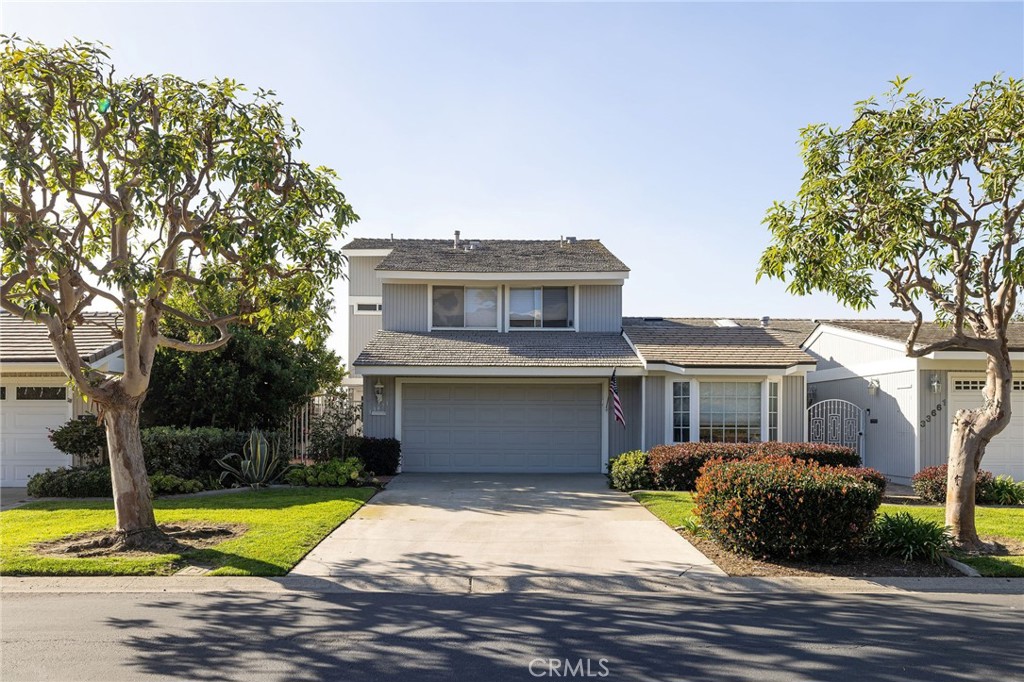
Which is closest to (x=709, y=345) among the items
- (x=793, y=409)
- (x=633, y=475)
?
(x=793, y=409)

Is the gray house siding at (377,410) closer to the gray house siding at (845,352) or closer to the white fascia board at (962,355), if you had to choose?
Result: the gray house siding at (845,352)

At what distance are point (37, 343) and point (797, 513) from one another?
54.2 feet

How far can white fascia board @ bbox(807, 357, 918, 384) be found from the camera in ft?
61.5

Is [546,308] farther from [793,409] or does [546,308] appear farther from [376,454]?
[793,409]

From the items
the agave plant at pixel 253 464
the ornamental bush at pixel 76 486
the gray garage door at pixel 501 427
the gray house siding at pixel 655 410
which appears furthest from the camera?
the gray garage door at pixel 501 427

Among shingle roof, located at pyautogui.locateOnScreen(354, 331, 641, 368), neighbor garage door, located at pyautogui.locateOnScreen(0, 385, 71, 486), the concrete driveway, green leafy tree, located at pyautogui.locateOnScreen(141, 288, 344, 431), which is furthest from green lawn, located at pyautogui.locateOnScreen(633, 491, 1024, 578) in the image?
neighbor garage door, located at pyautogui.locateOnScreen(0, 385, 71, 486)

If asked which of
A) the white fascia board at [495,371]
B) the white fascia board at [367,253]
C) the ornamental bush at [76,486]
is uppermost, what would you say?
the white fascia board at [367,253]

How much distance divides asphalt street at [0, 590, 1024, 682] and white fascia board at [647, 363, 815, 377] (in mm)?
10375

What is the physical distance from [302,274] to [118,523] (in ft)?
13.5

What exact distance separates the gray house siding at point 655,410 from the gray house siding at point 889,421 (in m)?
5.36

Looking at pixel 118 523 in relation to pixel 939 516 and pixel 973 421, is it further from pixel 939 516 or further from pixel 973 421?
pixel 939 516

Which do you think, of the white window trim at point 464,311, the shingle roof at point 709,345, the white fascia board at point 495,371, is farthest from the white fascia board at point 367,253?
the white fascia board at point 495,371

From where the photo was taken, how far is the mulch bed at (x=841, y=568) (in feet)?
31.5

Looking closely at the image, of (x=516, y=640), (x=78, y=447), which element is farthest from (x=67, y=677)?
(x=78, y=447)
